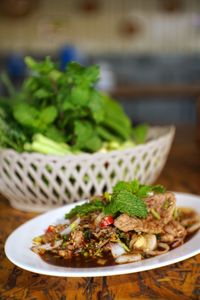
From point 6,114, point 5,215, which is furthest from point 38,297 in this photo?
point 6,114

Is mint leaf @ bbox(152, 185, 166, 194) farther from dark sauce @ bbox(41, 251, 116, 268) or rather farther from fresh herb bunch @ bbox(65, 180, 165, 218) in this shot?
dark sauce @ bbox(41, 251, 116, 268)

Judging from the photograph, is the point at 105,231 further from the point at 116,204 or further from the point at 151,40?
the point at 151,40

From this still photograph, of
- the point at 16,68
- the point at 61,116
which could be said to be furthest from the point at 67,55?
the point at 61,116

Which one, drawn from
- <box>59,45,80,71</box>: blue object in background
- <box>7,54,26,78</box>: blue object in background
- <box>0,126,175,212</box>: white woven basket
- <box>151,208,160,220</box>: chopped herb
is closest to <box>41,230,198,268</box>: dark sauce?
<box>151,208,160,220</box>: chopped herb

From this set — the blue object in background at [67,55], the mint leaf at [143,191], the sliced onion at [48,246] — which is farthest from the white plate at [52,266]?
the blue object in background at [67,55]

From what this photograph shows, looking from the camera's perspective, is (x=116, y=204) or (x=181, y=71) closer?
(x=116, y=204)

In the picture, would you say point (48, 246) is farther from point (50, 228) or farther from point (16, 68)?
point (16, 68)
